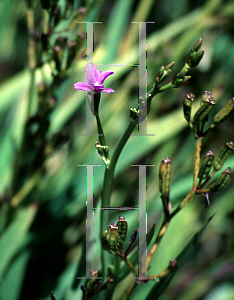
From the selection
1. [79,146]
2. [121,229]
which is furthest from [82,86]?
[79,146]

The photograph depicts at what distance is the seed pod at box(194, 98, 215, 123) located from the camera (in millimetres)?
250

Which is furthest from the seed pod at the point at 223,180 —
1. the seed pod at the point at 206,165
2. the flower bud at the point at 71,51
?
Result: the flower bud at the point at 71,51

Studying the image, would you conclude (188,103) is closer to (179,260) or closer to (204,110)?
(204,110)

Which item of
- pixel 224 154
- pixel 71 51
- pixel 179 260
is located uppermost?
pixel 71 51

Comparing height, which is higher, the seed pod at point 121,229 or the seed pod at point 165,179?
the seed pod at point 165,179

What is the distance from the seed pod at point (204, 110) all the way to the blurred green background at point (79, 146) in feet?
0.37

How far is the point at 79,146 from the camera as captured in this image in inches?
22.3

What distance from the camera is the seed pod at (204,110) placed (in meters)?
0.25

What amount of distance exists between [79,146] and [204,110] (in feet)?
1.15

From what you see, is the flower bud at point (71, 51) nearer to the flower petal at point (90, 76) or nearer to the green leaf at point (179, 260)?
the flower petal at point (90, 76)

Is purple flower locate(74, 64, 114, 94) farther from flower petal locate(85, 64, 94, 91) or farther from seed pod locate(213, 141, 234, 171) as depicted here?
seed pod locate(213, 141, 234, 171)

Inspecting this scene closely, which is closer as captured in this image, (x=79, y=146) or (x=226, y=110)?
(x=226, y=110)

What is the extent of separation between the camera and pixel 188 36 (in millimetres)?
640

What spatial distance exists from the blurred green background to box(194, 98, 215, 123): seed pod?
112mm
